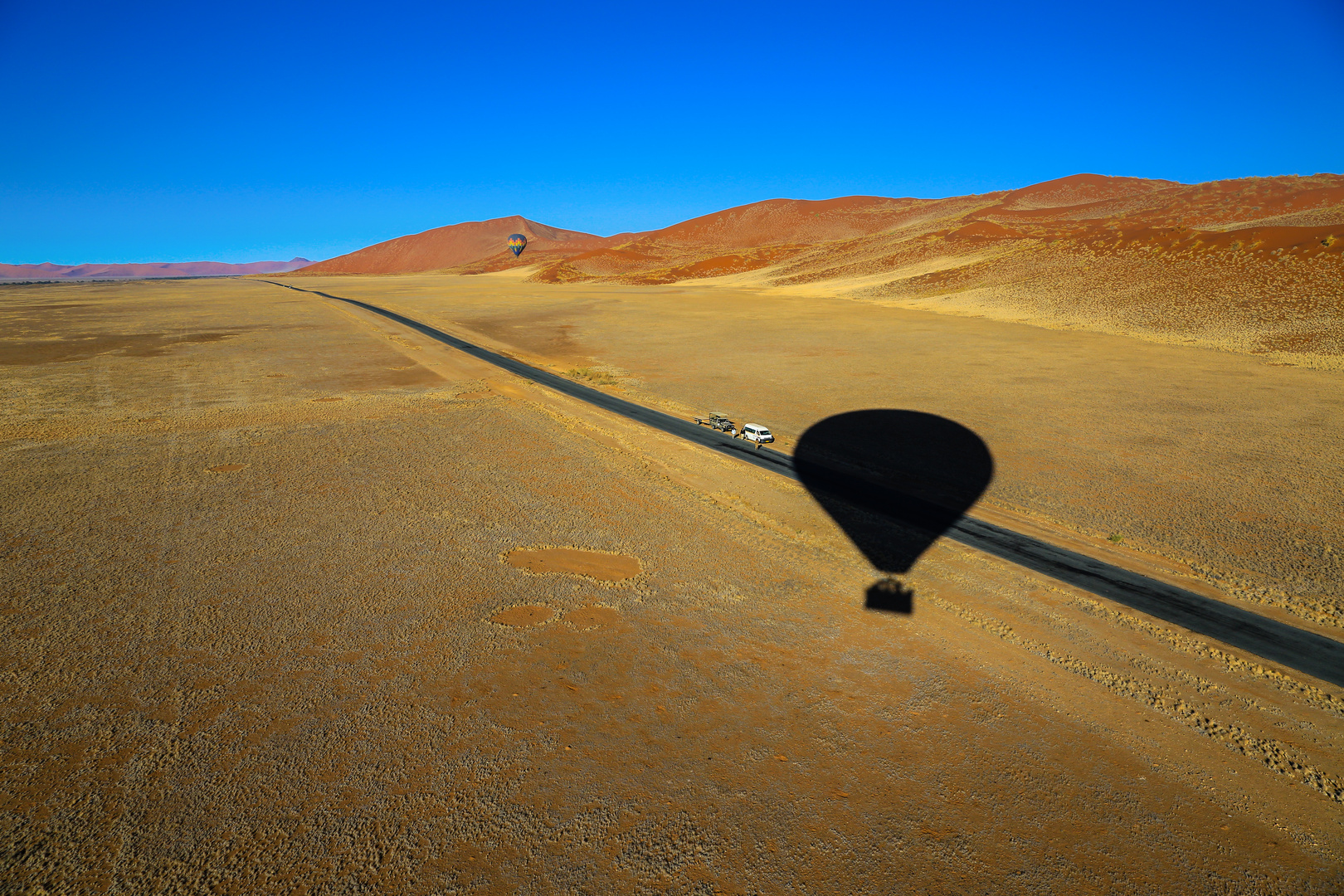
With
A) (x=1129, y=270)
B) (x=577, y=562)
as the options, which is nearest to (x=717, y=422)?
(x=577, y=562)

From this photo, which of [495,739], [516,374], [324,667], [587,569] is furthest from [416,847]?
[516,374]

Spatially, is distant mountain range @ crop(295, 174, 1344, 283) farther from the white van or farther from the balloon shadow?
the white van

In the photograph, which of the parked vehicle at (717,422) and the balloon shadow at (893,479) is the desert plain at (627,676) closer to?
the balloon shadow at (893,479)

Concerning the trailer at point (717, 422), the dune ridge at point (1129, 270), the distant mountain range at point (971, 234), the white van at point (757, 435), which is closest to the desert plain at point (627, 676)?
the white van at point (757, 435)

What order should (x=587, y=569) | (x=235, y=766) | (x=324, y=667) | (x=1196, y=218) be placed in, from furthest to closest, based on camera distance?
(x=1196, y=218), (x=587, y=569), (x=324, y=667), (x=235, y=766)

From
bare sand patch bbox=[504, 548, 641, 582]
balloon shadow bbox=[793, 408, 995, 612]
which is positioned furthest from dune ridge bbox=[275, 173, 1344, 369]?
bare sand patch bbox=[504, 548, 641, 582]

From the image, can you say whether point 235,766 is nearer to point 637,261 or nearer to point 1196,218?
point 1196,218
